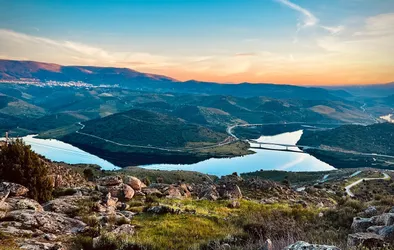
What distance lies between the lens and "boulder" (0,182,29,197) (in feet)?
A: 46.7

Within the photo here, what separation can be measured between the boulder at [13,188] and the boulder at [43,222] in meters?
3.47

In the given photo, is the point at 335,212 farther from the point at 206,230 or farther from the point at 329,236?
the point at 206,230

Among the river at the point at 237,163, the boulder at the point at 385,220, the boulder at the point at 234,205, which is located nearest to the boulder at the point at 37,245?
the boulder at the point at 385,220

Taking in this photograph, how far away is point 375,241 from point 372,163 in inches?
7726

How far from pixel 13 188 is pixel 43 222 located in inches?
193

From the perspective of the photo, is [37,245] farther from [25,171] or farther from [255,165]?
[255,165]

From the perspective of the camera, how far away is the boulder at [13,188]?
14234 mm

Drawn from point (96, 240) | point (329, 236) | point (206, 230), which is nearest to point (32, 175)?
point (96, 240)

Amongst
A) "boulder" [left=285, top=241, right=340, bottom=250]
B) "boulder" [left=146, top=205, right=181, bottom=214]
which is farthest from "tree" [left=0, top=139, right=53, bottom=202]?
"boulder" [left=285, top=241, right=340, bottom=250]

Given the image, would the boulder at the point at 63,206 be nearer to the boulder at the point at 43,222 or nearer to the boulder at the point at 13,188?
the boulder at the point at 13,188

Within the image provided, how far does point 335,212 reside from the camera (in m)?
15.5

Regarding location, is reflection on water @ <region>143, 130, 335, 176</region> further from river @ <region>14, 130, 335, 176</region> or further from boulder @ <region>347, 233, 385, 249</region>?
boulder @ <region>347, 233, 385, 249</region>

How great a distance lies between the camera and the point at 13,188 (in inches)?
574

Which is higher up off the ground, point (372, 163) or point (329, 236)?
point (329, 236)
